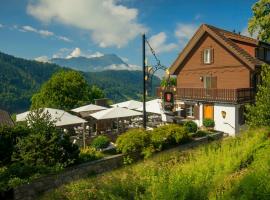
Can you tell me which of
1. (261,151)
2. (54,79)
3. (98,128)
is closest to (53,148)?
(261,151)

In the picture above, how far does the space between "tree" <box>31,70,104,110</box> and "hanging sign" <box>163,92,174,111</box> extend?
3630 cm

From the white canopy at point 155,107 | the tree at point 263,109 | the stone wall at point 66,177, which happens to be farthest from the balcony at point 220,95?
→ the stone wall at point 66,177

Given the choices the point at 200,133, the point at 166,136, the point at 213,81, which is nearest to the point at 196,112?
the point at 213,81

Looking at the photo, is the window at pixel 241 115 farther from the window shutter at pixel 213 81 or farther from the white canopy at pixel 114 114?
the white canopy at pixel 114 114

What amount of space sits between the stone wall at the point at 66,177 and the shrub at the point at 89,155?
64cm

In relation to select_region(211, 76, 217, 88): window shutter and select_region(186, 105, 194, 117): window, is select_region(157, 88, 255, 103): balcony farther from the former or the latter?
select_region(211, 76, 217, 88): window shutter

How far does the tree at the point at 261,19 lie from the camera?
33.3 m

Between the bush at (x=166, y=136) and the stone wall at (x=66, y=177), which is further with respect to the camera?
the bush at (x=166, y=136)

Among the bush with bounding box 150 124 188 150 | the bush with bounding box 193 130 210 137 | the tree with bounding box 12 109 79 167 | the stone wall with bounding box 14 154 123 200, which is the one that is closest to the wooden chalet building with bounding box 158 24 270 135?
the bush with bounding box 193 130 210 137

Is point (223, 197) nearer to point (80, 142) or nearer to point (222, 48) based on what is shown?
point (80, 142)

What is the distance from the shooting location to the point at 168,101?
22547mm

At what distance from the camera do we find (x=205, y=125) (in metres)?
28.8

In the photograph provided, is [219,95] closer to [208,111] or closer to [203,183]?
[208,111]

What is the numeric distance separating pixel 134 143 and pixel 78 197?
7.89 metres
